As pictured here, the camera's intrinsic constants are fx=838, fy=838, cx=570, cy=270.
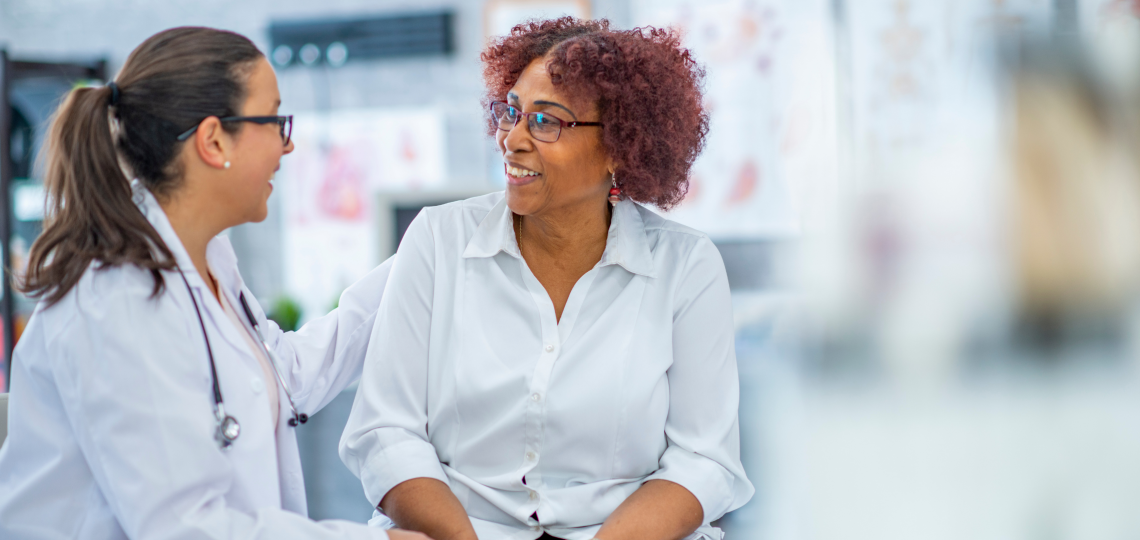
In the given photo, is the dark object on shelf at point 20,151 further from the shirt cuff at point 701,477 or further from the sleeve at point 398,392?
the shirt cuff at point 701,477

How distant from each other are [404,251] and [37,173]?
567 mm

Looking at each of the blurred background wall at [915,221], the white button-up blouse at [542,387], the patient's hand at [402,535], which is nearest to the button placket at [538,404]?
the white button-up blouse at [542,387]

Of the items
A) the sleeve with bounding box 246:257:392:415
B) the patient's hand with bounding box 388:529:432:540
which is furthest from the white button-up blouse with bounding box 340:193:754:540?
the patient's hand with bounding box 388:529:432:540

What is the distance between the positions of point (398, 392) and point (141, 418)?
1.64 ft

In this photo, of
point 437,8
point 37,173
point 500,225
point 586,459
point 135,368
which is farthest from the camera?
point 437,8

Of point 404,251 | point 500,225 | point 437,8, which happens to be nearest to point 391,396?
point 404,251

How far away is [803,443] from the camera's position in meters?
3.30

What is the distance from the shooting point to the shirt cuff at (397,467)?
1351 mm

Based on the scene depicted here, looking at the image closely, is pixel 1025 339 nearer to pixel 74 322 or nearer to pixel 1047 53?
pixel 1047 53

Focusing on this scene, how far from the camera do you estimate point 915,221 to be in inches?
140

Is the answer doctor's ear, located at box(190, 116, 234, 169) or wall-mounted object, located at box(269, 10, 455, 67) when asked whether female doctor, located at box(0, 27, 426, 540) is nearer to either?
doctor's ear, located at box(190, 116, 234, 169)

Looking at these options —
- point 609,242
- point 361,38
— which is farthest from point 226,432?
point 361,38

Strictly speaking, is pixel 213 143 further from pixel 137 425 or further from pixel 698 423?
pixel 698 423

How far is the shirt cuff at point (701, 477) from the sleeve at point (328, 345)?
1.94 ft
